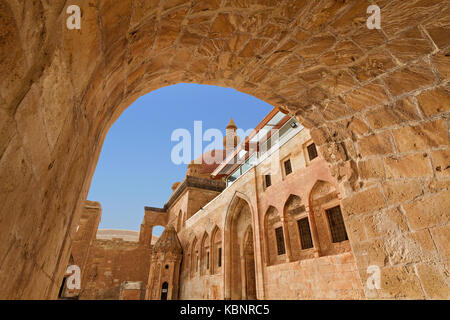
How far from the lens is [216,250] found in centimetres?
1411

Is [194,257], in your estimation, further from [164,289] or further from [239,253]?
[239,253]

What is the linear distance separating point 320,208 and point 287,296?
3285 mm

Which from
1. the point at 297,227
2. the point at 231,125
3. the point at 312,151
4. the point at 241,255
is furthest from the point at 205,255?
the point at 231,125

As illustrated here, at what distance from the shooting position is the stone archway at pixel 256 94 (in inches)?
31.3

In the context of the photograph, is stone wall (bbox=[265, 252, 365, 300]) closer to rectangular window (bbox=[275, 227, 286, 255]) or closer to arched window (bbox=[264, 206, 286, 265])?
arched window (bbox=[264, 206, 286, 265])

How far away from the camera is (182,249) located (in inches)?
721

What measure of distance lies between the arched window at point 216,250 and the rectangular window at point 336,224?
7807mm

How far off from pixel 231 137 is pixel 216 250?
56.0ft

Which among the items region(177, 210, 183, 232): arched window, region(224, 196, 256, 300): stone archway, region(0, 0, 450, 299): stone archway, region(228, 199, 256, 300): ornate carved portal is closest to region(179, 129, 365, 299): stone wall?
region(224, 196, 256, 300): stone archway

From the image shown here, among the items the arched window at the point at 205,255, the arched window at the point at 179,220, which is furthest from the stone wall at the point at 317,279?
the arched window at the point at 179,220

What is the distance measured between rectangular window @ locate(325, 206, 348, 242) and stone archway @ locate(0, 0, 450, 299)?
4.69m

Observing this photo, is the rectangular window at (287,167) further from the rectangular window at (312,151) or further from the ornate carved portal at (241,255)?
the ornate carved portal at (241,255)
